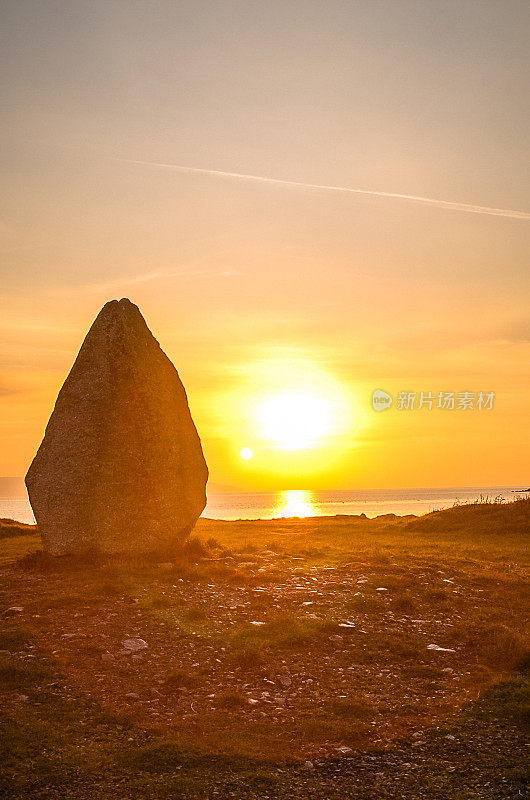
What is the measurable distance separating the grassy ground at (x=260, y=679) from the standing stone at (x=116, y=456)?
945 millimetres

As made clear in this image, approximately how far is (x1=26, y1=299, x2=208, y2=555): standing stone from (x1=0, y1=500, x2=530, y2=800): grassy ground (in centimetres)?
94

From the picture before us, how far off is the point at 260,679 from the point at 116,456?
869 cm

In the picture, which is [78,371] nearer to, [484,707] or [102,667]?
[102,667]

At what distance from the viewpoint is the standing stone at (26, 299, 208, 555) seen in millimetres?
17547

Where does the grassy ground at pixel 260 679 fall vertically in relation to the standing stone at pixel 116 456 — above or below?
below

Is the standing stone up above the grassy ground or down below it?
above

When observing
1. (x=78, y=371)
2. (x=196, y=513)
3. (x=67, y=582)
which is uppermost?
(x=78, y=371)

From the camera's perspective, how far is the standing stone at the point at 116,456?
57.6ft

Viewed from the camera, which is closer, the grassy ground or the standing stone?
the grassy ground

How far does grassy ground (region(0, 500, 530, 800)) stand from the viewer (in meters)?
7.81

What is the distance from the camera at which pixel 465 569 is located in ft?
62.1

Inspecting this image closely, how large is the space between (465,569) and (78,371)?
481 inches

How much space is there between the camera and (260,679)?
10766mm

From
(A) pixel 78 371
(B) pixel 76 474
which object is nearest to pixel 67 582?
(B) pixel 76 474
